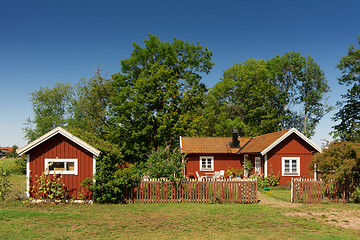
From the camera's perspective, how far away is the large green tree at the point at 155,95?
34.1 m

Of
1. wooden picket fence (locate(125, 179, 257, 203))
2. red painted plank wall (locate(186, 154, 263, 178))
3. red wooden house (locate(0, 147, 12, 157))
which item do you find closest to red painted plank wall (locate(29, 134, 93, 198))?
wooden picket fence (locate(125, 179, 257, 203))

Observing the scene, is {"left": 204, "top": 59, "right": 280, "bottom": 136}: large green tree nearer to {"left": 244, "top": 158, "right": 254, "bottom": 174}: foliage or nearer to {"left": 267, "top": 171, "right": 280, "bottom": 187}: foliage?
{"left": 244, "top": 158, "right": 254, "bottom": 174}: foliage

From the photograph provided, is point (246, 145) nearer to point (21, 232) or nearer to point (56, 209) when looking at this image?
point (56, 209)

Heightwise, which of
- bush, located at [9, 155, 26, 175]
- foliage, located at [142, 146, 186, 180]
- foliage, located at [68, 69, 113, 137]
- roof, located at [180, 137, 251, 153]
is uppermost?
foliage, located at [68, 69, 113, 137]

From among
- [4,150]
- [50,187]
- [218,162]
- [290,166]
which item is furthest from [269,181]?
[4,150]

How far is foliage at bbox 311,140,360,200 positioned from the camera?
14.7 metres

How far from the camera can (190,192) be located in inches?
588

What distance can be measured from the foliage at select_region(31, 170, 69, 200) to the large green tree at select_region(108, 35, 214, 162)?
19.0 metres

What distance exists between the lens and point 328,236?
9.11m

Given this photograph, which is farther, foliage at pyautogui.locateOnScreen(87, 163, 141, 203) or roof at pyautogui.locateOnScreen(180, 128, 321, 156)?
roof at pyautogui.locateOnScreen(180, 128, 321, 156)

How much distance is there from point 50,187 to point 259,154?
1700 cm

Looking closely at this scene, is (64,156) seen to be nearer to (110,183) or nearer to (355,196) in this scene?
(110,183)

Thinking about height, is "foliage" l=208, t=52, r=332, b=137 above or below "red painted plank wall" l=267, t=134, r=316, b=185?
above

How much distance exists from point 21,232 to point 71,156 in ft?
19.4
